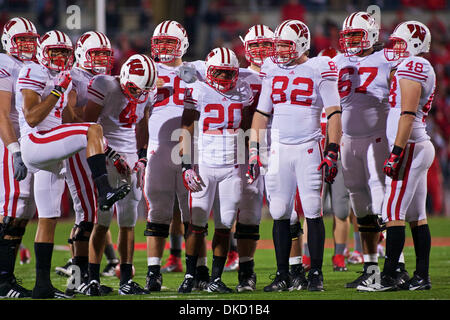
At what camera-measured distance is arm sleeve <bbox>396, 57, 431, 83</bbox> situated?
542cm

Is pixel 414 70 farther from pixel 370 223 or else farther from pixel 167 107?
pixel 167 107

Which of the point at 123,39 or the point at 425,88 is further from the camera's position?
the point at 123,39

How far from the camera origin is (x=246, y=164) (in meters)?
5.99

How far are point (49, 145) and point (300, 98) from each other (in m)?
1.89

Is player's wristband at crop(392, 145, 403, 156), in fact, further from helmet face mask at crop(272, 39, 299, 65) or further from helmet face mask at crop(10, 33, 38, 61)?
helmet face mask at crop(10, 33, 38, 61)

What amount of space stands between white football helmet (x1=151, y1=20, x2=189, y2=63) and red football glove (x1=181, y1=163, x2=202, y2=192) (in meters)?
1.11

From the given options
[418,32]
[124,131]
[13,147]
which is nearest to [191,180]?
[124,131]

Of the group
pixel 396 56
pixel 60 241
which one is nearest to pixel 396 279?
pixel 396 56

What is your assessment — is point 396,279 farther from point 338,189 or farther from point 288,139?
point 338,189

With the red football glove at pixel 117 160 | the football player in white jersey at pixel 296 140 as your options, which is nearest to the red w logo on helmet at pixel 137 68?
the red football glove at pixel 117 160

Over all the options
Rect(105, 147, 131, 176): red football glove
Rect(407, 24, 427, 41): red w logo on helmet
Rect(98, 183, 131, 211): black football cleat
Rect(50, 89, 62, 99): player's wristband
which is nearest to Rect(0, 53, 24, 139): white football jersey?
Rect(50, 89, 62, 99): player's wristband

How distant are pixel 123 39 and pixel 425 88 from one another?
32.9ft

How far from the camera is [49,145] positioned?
5.18m

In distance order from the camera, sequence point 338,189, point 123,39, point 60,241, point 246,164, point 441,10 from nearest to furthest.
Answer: point 246,164
point 338,189
point 60,241
point 123,39
point 441,10
